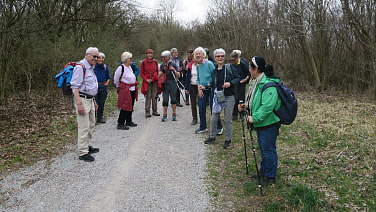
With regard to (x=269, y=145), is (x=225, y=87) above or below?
above

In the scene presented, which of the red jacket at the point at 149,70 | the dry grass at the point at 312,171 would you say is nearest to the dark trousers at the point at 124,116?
the red jacket at the point at 149,70

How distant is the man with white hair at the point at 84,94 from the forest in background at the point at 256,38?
17.2 feet

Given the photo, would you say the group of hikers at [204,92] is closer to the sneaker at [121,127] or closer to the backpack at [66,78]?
the sneaker at [121,127]

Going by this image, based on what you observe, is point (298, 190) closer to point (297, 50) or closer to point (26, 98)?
point (26, 98)

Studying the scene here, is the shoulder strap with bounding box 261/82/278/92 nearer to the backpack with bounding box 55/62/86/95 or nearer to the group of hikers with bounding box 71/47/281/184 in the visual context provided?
the group of hikers with bounding box 71/47/281/184

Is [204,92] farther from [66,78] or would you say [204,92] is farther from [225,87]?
[66,78]

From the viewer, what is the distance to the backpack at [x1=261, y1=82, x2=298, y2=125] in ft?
13.1

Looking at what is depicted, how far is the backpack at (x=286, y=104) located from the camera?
3.98 metres

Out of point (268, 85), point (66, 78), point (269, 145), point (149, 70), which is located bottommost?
point (269, 145)

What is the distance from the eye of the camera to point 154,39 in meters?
38.8

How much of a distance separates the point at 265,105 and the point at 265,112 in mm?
94

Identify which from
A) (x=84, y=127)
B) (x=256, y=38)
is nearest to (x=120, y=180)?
(x=84, y=127)

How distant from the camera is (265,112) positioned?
3.97 m

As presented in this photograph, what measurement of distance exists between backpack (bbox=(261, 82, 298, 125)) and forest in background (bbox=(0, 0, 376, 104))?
858 cm
